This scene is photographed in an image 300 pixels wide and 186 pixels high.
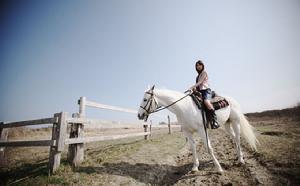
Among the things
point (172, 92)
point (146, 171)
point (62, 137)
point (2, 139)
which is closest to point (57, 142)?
point (62, 137)

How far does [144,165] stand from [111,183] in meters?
1.50

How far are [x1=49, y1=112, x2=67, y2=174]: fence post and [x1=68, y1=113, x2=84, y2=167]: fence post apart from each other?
51 centimetres

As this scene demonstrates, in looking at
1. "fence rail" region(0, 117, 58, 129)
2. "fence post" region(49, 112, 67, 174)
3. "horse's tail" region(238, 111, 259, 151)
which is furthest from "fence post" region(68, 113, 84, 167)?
"horse's tail" region(238, 111, 259, 151)

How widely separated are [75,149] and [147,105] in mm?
2592

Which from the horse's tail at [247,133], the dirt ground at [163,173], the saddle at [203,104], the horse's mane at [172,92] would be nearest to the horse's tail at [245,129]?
the horse's tail at [247,133]

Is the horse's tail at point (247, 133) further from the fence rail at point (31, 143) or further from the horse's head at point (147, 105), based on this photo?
the fence rail at point (31, 143)

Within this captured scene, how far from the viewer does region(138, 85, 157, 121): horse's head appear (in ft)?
16.4

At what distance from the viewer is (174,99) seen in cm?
493

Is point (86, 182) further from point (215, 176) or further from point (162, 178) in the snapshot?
point (215, 176)

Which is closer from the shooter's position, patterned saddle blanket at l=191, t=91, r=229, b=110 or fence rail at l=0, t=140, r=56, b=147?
fence rail at l=0, t=140, r=56, b=147

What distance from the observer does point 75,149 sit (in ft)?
15.1

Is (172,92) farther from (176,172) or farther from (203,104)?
(176,172)

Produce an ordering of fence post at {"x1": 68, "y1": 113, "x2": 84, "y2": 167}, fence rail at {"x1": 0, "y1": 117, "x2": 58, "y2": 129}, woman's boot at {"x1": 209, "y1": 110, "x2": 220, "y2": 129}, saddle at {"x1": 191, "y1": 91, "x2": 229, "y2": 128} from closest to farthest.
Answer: fence rail at {"x1": 0, "y1": 117, "x2": 58, "y2": 129}
fence post at {"x1": 68, "y1": 113, "x2": 84, "y2": 167}
woman's boot at {"x1": 209, "y1": 110, "x2": 220, "y2": 129}
saddle at {"x1": 191, "y1": 91, "x2": 229, "y2": 128}

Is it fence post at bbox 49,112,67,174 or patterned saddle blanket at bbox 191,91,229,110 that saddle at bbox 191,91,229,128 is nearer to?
patterned saddle blanket at bbox 191,91,229,110
